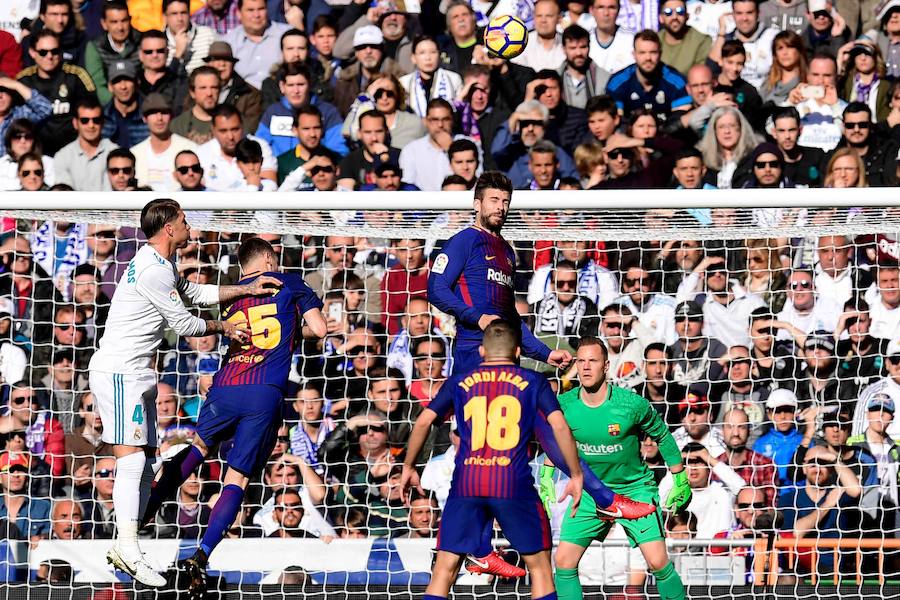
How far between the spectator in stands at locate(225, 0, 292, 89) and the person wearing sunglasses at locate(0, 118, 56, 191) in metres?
1.73

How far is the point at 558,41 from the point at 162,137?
3.18 m

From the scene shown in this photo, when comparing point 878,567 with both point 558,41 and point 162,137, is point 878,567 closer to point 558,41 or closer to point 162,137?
point 558,41

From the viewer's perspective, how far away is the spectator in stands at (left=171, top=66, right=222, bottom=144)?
11.0 m

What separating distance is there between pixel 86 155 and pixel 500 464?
5.82m

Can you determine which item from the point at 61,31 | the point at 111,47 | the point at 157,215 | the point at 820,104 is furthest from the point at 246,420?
the point at 61,31

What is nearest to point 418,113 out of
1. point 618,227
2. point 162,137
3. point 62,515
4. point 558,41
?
point 558,41

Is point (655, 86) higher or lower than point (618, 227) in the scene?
higher

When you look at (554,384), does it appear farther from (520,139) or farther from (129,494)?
(129,494)

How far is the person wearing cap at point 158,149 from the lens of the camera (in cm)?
1066

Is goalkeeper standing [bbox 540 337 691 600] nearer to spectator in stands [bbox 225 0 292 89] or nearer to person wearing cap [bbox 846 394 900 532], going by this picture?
person wearing cap [bbox 846 394 900 532]

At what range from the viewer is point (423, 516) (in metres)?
9.12

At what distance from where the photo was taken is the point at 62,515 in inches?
376

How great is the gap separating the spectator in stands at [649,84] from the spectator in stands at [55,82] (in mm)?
4262

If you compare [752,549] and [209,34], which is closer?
[752,549]
